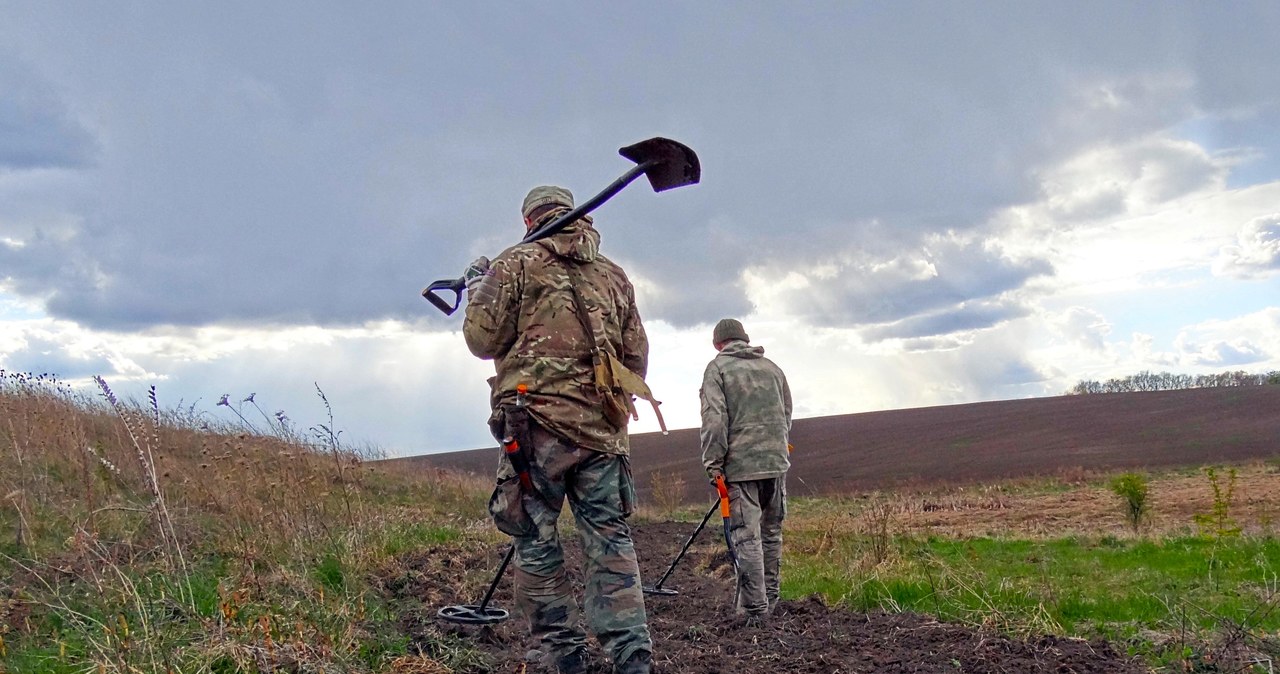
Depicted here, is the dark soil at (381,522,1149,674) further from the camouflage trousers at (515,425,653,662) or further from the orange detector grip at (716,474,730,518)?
the orange detector grip at (716,474,730,518)

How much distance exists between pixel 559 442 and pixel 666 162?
1505 millimetres

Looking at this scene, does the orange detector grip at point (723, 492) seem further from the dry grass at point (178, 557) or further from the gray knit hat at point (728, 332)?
the dry grass at point (178, 557)

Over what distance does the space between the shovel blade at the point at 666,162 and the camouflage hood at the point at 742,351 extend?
8.06 feet

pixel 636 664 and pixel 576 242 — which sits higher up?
pixel 576 242

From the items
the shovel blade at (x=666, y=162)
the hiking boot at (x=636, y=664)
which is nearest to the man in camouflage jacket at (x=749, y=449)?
the hiking boot at (x=636, y=664)

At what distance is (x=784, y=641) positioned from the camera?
521 cm

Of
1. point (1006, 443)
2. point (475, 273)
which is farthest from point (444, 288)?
point (1006, 443)

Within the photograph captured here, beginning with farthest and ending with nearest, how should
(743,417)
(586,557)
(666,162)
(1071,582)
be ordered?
(1071,582), (743,417), (666,162), (586,557)

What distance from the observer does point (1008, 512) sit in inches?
826

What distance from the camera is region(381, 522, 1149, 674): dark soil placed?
4.54 meters

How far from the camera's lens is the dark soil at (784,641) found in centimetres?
454

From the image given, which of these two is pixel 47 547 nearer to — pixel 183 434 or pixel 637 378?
pixel 637 378

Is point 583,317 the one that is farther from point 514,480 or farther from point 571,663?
point 571,663

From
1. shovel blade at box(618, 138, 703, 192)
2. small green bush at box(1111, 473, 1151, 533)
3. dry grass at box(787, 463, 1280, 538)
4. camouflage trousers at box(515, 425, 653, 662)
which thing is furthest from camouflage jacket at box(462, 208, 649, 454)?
small green bush at box(1111, 473, 1151, 533)
